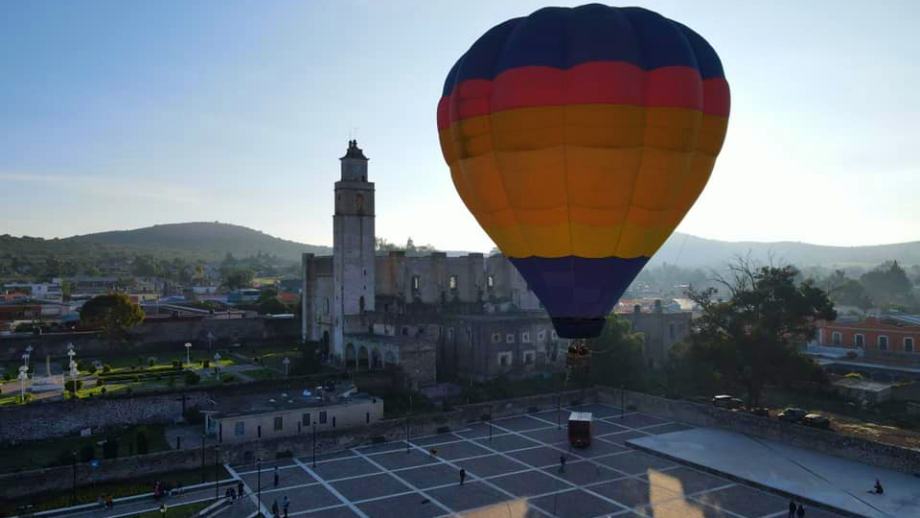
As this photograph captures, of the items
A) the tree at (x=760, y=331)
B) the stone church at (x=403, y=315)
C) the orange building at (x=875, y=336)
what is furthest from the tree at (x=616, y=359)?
the orange building at (x=875, y=336)

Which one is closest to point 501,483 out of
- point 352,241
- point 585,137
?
point 585,137

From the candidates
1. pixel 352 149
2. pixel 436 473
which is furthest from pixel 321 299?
pixel 436 473

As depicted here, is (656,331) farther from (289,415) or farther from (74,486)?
(74,486)

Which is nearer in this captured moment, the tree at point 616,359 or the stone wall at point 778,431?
the stone wall at point 778,431

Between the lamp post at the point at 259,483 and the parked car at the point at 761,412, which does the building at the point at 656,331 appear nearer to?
the parked car at the point at 761,412

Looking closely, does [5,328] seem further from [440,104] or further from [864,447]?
[864,447]
